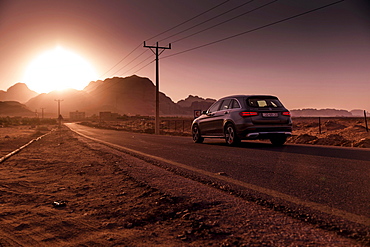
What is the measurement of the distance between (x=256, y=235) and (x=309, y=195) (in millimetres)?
1714

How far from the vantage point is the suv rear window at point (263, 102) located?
11.0 meters

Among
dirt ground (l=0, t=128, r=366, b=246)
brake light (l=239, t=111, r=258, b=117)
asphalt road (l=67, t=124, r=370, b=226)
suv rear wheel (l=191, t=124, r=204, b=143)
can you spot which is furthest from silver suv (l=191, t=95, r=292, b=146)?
dirt ground (l=0, t=128, r=366, b=246)

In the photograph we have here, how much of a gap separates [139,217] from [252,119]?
7.96m

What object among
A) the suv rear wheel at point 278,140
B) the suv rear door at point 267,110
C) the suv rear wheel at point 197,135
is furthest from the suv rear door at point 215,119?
the suv rear wheel at point 278,140

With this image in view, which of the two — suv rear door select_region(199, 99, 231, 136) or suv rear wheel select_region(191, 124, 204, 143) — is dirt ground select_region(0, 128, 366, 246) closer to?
suv rear door select_region(199, 99, 231, 136)

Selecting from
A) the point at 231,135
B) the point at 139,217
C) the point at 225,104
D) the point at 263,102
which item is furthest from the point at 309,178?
the point at 225,104

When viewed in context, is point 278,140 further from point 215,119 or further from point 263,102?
point 215,119

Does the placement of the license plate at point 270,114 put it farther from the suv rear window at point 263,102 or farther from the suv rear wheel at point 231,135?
the suv rear wheel at point 231,135

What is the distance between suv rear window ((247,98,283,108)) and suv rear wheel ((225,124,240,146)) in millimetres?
1153

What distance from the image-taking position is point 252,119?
10562 millimetres

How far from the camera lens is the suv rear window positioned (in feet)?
36.1

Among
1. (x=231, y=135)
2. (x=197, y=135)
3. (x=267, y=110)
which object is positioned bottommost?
(x=197, y=135)

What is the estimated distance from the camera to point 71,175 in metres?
6.16

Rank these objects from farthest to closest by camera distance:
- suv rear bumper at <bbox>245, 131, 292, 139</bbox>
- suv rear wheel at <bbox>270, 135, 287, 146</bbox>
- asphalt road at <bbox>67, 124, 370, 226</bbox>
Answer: suv rear wheel at <bbox>270, 135, 287, 146</bbox>
suv rear bumper at <bbox>245, 131, 292, 139</bbox>
asphalt road at <bbox>67, 124, 370, 226</bbox>
